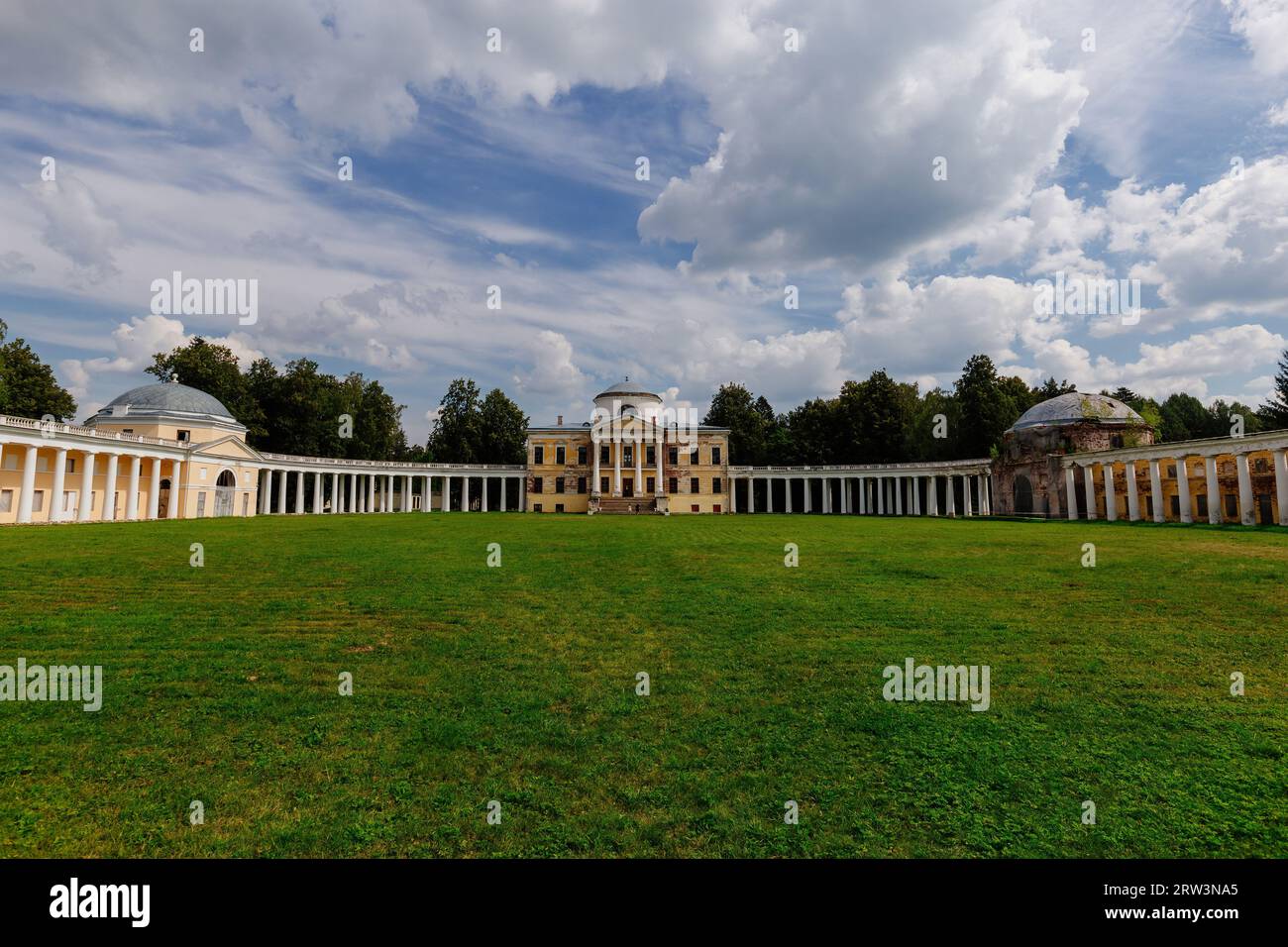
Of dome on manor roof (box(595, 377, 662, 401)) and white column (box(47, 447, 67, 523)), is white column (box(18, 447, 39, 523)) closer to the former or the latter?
white column (box(47, 447, 67, 523))

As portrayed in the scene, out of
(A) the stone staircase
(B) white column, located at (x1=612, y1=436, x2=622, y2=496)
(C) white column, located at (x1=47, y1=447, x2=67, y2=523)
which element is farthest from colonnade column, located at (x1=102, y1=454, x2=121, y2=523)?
(B) white column, located at (x1=612, y1=436, x2=622, y2=496)

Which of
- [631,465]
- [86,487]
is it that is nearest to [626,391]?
[631,465]

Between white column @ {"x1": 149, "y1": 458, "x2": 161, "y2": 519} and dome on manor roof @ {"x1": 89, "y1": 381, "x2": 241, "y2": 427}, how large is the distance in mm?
8234

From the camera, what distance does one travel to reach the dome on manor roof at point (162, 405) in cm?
5647

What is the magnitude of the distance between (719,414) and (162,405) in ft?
201

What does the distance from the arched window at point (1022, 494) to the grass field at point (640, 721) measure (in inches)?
1786

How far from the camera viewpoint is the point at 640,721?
7.88m

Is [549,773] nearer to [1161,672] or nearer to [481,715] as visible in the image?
[481,715]

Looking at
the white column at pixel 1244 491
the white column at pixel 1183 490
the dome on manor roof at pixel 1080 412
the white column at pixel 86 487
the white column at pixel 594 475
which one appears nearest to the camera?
the white column at pixel 1244 491

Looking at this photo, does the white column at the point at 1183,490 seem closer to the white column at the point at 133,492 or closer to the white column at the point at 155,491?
the white column at the point at 133,492

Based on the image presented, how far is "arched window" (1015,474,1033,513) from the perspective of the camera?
5738cm

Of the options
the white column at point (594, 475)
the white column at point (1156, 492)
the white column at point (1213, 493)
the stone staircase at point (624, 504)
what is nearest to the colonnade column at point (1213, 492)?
the white column at point (1213, 493)

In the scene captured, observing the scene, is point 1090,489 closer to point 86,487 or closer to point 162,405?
point 86,487

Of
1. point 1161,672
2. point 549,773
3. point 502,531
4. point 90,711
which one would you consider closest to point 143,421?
point 502,531
